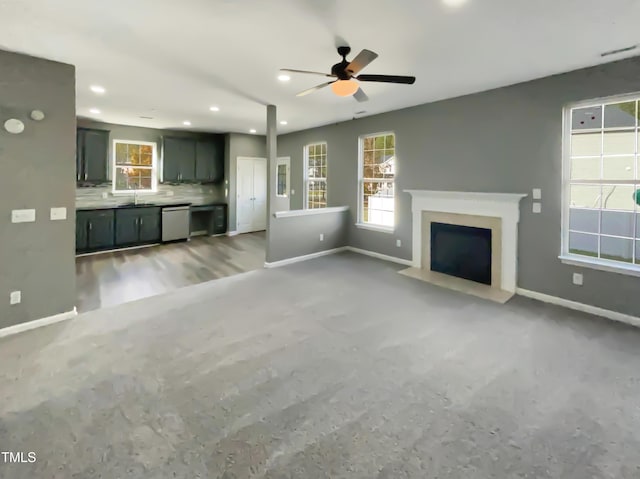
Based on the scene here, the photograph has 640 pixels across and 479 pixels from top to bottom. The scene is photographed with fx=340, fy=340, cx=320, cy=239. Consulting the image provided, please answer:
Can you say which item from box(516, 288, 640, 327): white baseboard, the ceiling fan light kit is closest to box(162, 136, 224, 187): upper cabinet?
the ceiling fan light kit

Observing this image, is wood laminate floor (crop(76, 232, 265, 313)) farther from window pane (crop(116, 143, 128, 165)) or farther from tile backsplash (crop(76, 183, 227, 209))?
window pane (crop(116, 143, 128, 165))

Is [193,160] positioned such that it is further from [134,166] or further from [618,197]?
[618,197]

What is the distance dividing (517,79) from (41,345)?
5.75 meters

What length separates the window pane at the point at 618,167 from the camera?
364 centimetres

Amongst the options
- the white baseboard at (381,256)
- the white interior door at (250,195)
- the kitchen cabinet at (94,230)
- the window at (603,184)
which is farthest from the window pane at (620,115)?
the kitchen cabinet at (94,230)

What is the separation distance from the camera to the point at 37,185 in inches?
131

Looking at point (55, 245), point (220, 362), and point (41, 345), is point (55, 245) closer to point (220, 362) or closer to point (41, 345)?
point (41, 345)

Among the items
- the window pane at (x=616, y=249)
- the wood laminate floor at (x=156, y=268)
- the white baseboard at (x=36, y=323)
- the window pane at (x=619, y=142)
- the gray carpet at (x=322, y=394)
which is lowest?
the gray carpet at (x=322, y=394)

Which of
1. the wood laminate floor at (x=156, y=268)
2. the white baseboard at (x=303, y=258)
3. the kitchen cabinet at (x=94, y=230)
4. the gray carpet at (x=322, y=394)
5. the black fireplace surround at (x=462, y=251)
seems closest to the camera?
the gray carpet at (x=322, y=394)

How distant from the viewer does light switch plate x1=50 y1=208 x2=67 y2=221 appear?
344 centimetres

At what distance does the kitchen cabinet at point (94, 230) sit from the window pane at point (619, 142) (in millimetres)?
7911

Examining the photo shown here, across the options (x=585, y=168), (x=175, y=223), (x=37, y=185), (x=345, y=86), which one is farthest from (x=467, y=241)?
(x=175, y=223)

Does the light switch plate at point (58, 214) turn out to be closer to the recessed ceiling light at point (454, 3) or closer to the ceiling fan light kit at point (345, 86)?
the ceiling fan light kit at point (345, 86)

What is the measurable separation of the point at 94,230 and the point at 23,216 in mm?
3604
